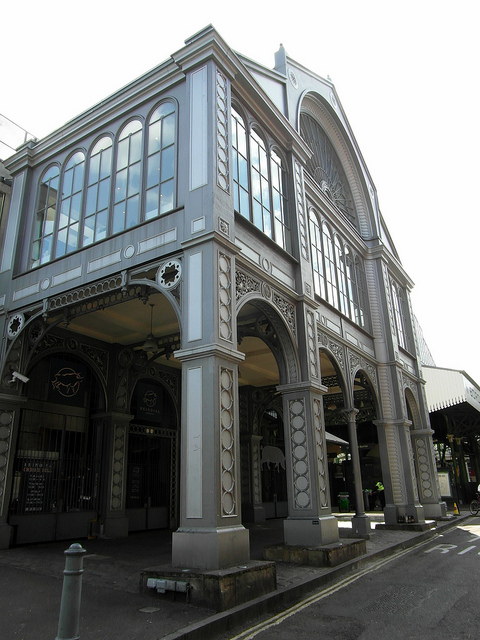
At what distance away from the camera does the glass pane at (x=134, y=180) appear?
1069cm

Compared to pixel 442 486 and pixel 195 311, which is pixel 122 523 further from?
pixel 442 486

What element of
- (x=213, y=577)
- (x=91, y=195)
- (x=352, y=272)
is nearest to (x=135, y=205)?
(x=91, y=195)

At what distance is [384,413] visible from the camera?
17375 mm

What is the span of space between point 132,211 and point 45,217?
3.45m

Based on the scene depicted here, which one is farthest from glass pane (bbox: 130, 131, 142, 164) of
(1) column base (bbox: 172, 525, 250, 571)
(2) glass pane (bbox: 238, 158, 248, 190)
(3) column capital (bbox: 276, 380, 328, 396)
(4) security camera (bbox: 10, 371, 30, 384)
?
(1) column base (bbox: 172, 525, 250, 571)

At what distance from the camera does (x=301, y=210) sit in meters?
13.0

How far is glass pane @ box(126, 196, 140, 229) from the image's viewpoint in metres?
10.4

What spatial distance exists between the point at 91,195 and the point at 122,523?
897 cm

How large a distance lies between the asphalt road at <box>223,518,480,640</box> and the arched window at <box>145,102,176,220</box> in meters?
7.36

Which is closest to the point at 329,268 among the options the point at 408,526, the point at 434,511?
the point at 408,526

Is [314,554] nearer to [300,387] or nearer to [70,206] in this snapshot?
[300,387]

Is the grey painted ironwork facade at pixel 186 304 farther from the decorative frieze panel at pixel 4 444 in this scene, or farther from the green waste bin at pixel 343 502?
the green waste bin at pixel 343 502

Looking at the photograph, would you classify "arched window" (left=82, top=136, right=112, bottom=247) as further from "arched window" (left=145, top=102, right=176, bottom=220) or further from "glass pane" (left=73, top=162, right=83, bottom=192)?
"arched window" (left=145, top=102, right=176, bottom=220)

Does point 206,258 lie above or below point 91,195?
below
